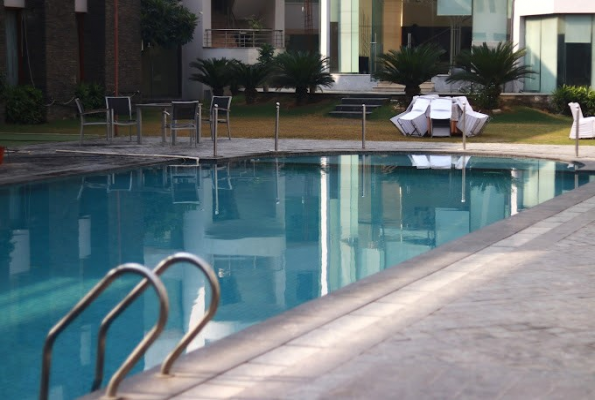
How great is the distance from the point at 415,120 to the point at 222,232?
43.5 ft

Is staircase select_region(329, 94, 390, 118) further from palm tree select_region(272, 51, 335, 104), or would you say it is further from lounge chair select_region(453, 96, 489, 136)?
lounge chair select_region(453, 96, 489, 136)

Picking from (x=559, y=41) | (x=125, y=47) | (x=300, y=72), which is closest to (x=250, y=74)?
(x=300, y=72)

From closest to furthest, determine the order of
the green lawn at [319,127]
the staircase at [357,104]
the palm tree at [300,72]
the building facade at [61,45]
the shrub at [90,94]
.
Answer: the green lawn at [319,127] < the building facade at [61,45] < the shrub at [90,94] < the staircase at [357,104] < the palm tree at [300,72]

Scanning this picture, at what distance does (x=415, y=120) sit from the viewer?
2336 cm

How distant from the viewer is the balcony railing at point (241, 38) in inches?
1458

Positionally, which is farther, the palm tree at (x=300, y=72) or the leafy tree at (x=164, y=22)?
the leafy tree at (x=164, y=22)

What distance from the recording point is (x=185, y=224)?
1123 cm

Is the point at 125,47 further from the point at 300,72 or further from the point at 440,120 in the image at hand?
the point at 440,120

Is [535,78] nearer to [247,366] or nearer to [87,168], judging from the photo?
[87,168]

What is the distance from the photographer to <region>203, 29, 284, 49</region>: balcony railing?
37031 millimetres

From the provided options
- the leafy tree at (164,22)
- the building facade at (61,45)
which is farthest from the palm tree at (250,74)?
the building facade at (61,45)

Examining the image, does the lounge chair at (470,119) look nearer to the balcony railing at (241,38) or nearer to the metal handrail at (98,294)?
the balcony railing at (241,38)

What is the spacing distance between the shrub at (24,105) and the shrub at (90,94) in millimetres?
1789

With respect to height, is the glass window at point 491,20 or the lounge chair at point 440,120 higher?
the glass window at point 491,20
